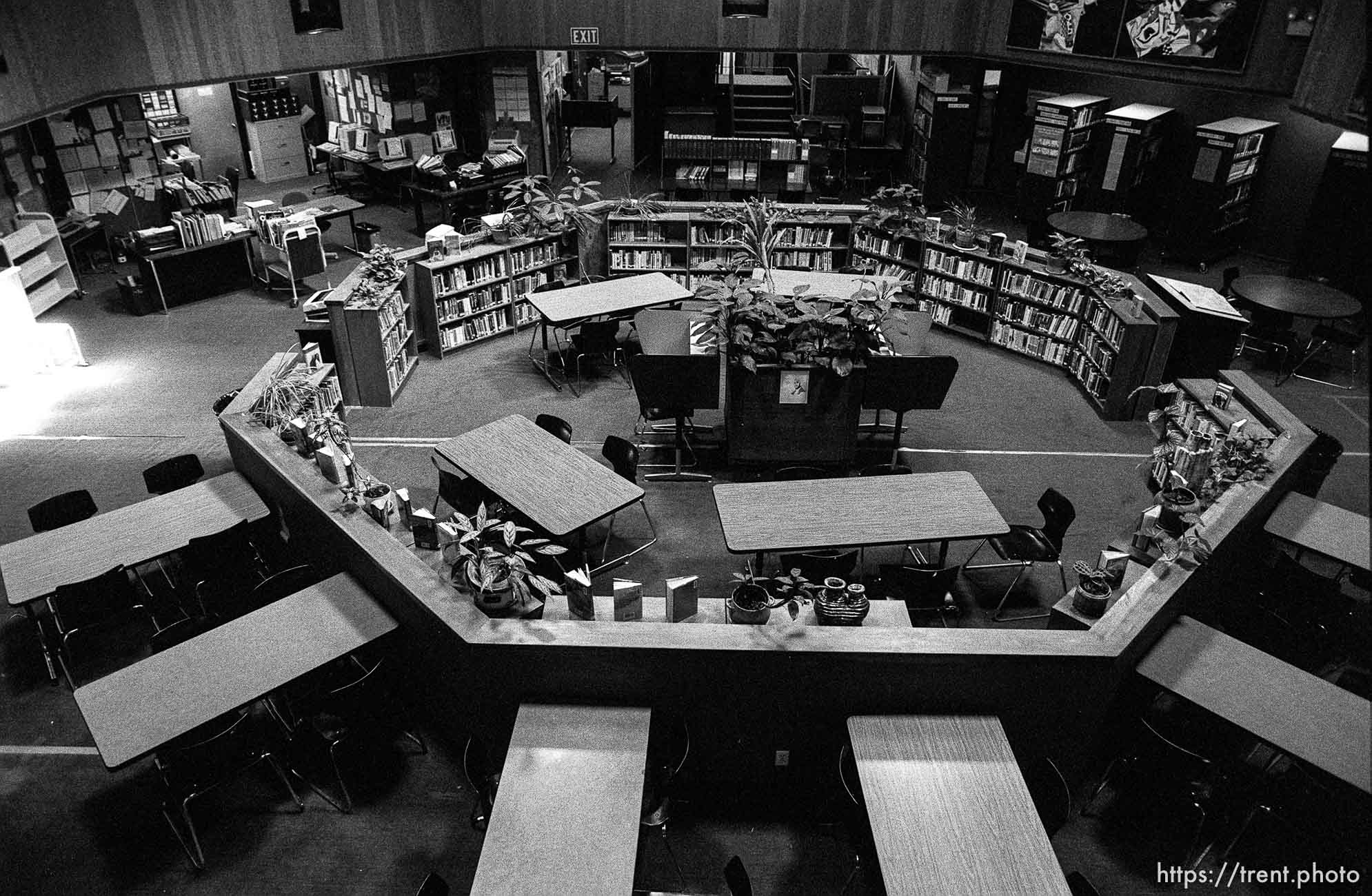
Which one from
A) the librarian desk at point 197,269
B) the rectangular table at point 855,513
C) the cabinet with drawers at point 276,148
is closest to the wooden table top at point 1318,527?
the rectangular table at point 855,513

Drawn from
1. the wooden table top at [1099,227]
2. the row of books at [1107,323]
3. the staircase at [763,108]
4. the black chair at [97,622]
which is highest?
the staircase at [763,108]

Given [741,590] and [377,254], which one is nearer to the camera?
[741,590]

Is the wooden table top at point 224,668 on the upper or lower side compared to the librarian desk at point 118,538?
upper

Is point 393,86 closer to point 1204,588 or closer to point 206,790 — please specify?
point 206,790

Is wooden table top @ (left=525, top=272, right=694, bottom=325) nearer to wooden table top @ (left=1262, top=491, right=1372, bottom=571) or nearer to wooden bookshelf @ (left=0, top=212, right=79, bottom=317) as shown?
wooden table top @ (left=1262, top=491, right=1372, bottom=571)

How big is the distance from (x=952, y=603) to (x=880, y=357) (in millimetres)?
2270

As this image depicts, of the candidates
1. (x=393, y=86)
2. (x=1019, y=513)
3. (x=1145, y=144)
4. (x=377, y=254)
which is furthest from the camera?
(x=393, y=86)

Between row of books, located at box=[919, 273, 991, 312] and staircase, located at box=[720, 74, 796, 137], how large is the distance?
666 cm

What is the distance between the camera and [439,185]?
46.2ft

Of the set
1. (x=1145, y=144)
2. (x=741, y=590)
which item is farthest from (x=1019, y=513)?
(x=1145, y=144)

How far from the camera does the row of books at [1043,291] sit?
9.98m

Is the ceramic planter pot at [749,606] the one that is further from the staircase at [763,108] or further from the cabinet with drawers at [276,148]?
the cabinet with drawers at [276,148]

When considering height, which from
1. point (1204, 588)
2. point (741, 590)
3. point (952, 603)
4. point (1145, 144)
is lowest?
point (952, 603)

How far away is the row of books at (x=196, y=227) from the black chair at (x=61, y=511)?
6.51 meters
